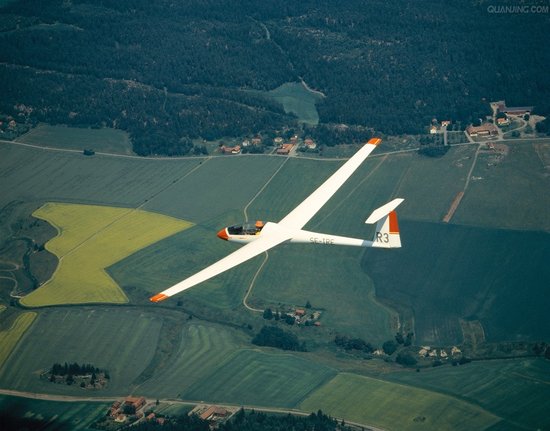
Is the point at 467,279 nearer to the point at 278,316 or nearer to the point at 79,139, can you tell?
the point at 278,316

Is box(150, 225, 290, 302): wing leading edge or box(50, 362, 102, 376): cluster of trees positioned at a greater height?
box(150, 225, 290, 302): wing leading edge

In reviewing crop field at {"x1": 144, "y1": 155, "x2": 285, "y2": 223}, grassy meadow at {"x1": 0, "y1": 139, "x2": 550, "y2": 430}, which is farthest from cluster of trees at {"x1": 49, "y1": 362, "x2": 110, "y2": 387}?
crop field at {"x1": 144, "y1": 155, "x2": 285, "y2": 223}

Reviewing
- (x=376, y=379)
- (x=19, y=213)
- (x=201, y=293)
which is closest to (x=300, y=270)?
(x=201, y=293)

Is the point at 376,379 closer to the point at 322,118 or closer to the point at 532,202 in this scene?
the point at 532,202

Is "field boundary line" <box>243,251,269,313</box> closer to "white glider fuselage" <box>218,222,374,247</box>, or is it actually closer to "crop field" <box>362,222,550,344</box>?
"crop field" <box>362,222,550,344</box>

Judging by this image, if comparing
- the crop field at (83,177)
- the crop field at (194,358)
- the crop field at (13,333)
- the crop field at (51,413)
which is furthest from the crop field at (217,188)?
the crop field at (51,413)

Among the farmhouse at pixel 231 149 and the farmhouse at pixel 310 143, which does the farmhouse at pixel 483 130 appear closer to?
the farmhouse at pixel 310 143
